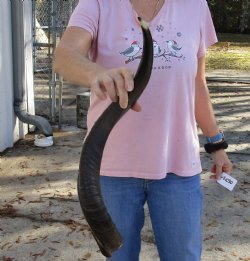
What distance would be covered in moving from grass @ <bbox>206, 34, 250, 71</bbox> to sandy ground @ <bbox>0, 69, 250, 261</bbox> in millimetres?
8292

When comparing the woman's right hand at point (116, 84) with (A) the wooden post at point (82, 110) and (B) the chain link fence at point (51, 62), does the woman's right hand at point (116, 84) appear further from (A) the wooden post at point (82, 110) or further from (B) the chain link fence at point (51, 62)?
(A) the wooden post at point (82, 110)

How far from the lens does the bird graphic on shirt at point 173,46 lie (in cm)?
201

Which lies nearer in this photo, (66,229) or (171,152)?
(171,152)

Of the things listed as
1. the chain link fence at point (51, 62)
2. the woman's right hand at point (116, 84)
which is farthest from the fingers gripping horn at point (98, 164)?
the chain link fence at point (51, 62)

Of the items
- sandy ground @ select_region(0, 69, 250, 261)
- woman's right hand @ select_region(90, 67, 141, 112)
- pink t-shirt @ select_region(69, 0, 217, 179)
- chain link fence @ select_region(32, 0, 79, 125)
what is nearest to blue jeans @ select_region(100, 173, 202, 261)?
pink t-shirt @ select_region(69, 0, 217, 179)

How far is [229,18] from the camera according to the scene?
30.3 meters

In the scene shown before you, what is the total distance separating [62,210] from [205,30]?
2.64 meters

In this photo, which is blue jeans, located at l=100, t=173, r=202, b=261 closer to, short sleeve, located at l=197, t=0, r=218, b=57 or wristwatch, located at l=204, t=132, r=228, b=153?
wristwatch, located at l=204, t=132, r=228, b=153

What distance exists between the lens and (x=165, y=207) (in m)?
2.14

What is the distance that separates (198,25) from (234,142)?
4740 mm

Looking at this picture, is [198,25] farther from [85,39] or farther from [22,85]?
[22,85]

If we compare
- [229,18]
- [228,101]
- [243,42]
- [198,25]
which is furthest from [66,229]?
[229,18]

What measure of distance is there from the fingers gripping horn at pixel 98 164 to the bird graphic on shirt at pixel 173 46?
1.94 ft

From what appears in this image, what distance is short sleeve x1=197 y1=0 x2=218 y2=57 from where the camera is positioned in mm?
2176
